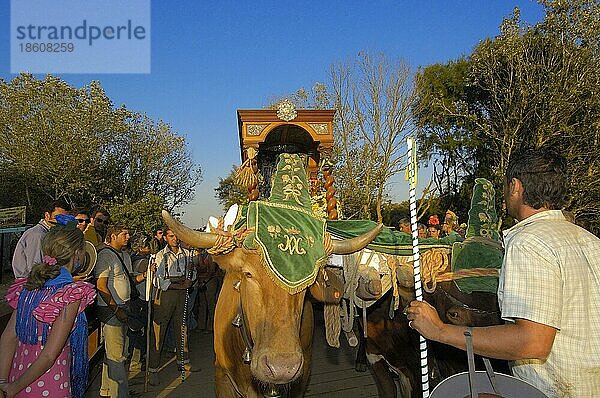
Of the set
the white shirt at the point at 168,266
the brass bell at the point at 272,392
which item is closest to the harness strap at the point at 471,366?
the brass bell at the point at 272,392

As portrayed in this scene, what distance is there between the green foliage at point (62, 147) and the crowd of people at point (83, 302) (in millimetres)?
18000

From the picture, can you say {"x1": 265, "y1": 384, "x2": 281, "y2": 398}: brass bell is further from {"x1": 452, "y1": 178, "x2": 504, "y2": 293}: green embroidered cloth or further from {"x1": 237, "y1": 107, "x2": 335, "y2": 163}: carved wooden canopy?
{"x1": 237, "y1": 107, "x2": 335, "y2": 163}: carved wooden canopy

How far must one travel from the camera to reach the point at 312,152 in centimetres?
763

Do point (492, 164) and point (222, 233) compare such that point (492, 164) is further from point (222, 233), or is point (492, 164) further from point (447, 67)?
point (222, 233)

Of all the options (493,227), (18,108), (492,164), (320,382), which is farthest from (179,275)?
(18,108)

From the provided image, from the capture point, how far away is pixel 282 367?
2721 millimetres

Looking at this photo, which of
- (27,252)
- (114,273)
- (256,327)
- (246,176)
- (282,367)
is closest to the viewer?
(282,367)

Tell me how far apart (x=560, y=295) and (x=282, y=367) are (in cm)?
150

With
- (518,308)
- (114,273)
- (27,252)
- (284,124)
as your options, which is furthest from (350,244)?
(27,252)

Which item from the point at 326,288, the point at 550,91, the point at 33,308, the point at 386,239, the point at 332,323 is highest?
the point at 550,91

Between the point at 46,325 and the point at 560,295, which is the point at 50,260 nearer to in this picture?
the point at 46,325

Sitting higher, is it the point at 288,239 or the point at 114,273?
the point at 288,239

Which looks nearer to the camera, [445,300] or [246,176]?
[445,300]

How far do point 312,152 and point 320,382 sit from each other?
3.41 m
